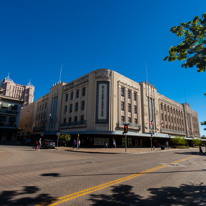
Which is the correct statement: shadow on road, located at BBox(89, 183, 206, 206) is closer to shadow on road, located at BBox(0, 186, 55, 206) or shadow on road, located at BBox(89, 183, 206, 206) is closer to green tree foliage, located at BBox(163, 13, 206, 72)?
shadow on road, located at BBox(0, 186, 55, 206)

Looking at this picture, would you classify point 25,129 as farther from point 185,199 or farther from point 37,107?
point 185,199

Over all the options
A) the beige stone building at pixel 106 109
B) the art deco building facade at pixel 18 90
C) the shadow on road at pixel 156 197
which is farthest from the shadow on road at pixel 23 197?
the art deco building facade at pixel 18 90

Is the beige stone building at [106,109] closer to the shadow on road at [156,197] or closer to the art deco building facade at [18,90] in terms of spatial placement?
the shadow on road at [156,197]

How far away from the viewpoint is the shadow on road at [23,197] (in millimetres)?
3789

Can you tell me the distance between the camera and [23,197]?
4.11m

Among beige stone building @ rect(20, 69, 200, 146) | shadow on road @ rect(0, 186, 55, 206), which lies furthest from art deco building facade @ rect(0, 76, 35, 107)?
shadow on road @ rect(0, 186, 55, 206)

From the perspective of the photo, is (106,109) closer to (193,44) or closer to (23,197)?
(193,44)

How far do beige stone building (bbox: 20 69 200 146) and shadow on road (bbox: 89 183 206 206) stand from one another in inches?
920

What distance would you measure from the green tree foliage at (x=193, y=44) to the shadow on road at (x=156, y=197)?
599 centimetres

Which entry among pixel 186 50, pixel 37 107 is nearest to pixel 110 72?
pixel 186 50

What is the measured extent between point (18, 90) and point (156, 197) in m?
145

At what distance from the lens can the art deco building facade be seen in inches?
4749

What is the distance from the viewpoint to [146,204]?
3.88m

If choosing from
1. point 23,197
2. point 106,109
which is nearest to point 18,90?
point 106,109
